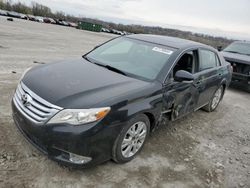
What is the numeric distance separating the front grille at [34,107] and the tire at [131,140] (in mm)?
884

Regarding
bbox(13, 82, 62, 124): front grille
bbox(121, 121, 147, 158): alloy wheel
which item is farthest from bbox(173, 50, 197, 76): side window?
bbox(13, 82, 62, 124): front grille

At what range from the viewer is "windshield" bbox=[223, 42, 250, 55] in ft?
30.9

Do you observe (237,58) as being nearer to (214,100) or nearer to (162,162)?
(214,100)

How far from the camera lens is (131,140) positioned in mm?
3342

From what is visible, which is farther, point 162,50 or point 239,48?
point 239,48

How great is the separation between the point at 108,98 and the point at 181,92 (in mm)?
1610

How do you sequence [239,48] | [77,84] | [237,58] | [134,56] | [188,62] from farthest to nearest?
[239,48] → [237,58] → [188,62] → [134,56] → [77,84]

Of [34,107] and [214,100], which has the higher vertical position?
[34,107]

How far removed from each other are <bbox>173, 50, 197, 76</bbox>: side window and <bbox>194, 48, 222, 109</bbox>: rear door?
0.49 feet

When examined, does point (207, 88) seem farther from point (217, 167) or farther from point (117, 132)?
point (117, 132)

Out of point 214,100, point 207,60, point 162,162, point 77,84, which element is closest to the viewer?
point 77,84

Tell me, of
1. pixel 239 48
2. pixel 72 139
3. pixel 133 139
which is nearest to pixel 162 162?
pixel 133 139

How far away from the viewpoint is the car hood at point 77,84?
2844 mm

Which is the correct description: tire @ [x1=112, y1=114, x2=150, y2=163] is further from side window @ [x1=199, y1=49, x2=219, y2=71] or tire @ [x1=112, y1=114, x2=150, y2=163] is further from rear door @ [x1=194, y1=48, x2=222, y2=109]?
side window @ [x1=199, y1=49, x2=219, y2=71]
